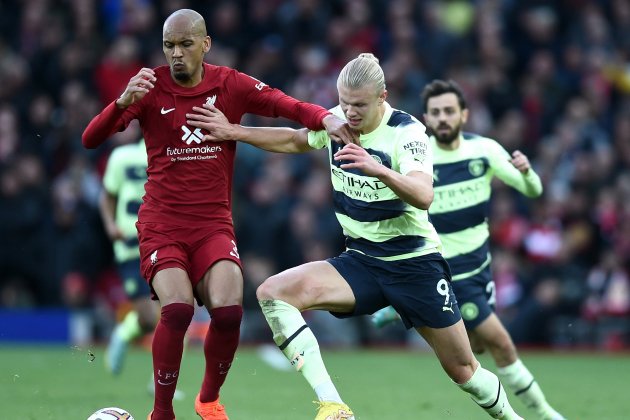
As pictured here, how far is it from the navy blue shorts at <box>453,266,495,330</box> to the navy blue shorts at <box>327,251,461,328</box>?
5.20ft

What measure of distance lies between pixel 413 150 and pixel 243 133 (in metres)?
1.25

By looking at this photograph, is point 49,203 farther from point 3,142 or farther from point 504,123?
point 504,123

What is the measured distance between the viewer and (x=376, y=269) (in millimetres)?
7672

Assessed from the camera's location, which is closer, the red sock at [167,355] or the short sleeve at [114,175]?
the red sock at [167,355]

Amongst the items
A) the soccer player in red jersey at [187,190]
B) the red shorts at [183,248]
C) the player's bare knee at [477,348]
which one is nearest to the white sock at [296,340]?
the soccer player in red jersey at [187,190]

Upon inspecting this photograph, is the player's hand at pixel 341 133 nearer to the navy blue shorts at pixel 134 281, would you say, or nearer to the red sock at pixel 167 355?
the red sock at pixel 167 355

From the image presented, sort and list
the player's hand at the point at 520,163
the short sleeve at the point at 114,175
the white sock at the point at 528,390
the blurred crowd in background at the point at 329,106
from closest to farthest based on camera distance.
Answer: the white sock at the point at 528,390
the player's hand at the point at 520,163
the short sleeve at the point at 114,175
the blurred crowd in background at the point at 329,106

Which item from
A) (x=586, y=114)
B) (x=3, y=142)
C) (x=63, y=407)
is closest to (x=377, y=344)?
(x=586, y=114)

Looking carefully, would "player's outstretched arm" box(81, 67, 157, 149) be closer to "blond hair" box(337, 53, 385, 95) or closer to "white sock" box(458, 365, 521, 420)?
"blond hair" box(337, 53, 385, 95)

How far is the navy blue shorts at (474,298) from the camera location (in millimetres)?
9242

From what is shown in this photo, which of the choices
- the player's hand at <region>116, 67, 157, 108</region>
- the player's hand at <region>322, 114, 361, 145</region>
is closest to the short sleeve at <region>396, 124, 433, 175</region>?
the player's hand at <region>322, 114, 361, 145</region>

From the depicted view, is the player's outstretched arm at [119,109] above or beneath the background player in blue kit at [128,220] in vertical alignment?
above

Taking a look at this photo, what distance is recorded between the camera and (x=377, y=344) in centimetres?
1733

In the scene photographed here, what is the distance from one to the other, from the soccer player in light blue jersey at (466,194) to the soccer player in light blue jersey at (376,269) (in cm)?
159
